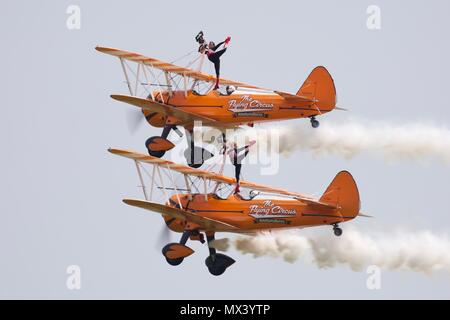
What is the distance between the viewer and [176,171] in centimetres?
4422

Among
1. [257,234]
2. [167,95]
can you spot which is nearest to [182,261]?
[257,234]

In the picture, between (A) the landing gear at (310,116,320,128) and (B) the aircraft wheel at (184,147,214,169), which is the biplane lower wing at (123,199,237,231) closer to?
(B) the aircraft wheel at (184,147,214,169)

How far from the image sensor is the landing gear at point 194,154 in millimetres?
46500

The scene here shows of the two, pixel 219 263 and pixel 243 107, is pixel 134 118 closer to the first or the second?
pixel 243 107

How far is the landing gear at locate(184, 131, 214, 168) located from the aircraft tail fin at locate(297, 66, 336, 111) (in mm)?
2767

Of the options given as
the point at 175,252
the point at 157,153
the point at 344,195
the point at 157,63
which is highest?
the point at 157,63

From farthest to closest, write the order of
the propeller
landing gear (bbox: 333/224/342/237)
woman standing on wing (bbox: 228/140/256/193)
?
the propeller < woman standing on wing (bbox: 228/140/256/193) < landing gear (bbox: 333/224/342/237)

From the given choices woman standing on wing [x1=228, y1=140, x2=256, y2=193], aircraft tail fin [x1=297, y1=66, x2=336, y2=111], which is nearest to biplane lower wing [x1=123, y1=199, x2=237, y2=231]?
woman standing on wing [x1=228, y1=140, x2=256, y2=193]

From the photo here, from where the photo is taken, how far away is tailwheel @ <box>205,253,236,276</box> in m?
43.5

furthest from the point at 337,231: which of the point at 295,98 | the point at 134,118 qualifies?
the point at 134,118

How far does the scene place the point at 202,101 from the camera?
4588cm

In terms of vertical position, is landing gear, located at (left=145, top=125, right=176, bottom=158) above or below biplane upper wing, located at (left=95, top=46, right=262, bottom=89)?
below

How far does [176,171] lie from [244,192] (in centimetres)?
176

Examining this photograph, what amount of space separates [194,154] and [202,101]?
1.47 m
